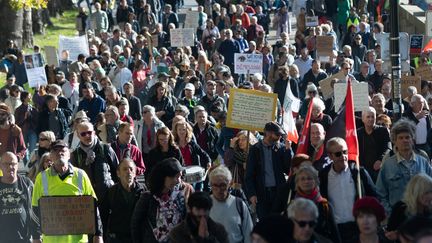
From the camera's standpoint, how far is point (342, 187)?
1123cm

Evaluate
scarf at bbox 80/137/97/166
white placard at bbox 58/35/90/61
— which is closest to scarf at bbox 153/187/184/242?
scarf at bbox 80/137/97/166

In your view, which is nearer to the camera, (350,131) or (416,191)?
(416,191)

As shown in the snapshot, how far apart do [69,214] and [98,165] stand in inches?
74.2

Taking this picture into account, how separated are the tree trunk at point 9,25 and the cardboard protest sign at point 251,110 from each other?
76.2ft

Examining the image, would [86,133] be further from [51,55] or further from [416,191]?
[51,55]

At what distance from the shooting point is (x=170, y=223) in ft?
34.8

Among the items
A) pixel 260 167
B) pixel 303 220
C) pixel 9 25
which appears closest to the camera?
pixel 303 220

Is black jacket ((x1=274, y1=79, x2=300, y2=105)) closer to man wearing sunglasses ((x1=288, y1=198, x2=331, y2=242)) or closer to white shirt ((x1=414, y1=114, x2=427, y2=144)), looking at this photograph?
white shirt ((x1=414, y1=114, x2=427, y2=144))

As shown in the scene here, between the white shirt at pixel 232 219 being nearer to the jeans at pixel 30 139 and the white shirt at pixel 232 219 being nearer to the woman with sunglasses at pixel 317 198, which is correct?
the woman with sunglasses at pixel 317 198

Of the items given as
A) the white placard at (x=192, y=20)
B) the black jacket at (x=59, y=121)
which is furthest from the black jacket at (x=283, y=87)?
the white placard at (x=192, y=20)

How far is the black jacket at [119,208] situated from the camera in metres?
11.5

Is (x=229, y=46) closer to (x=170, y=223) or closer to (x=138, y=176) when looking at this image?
(x=138, y=176)

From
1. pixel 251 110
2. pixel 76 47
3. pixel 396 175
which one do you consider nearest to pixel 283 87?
pixel 76 47

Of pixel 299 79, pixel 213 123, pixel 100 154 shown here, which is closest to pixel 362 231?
pixel 100 154
